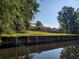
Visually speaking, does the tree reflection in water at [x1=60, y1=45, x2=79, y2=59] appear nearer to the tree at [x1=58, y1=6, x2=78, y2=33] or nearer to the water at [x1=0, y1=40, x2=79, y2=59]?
the water at [x1=0, y1=40, x2=79, y2=59]

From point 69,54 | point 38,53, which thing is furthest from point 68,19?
point 69,54

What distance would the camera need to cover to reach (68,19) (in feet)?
317

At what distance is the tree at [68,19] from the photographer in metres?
93.3

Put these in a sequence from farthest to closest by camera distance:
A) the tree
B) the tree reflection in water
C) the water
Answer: the tree < the water < the tree reflection in water

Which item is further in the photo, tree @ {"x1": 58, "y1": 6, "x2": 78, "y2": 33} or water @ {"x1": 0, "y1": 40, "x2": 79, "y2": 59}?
tree @ {"x1": 58, "y1": 6, "x2": 78, "y2": 33}

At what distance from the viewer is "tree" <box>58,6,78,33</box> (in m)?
93.3

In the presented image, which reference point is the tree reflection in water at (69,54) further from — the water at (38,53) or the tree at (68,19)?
the tree at (68,19)

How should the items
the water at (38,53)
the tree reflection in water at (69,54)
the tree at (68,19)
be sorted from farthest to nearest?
1. the tree at (68,19)
2. the water at (38,53)
3. the tree reflection in water at (69,54)

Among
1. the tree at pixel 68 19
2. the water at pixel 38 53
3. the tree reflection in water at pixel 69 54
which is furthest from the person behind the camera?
the tree at pixel 68 19

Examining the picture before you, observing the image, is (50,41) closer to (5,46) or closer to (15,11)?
(5,46)

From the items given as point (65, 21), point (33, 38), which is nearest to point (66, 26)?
point (65, 21)

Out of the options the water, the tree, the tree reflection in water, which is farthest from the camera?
the tree

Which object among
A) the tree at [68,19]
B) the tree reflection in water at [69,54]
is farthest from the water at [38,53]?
the tree at [68,19]

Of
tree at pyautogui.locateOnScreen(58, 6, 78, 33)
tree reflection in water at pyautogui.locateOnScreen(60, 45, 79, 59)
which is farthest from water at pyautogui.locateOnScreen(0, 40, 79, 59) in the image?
tree at pyautogui.locateOnScreen(58, 6, 78, 33)
